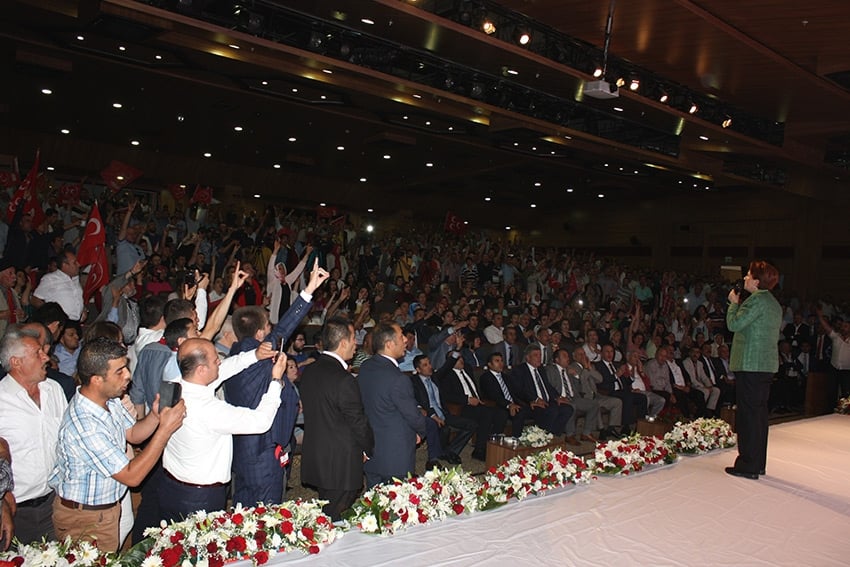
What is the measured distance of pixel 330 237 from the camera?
12648mm

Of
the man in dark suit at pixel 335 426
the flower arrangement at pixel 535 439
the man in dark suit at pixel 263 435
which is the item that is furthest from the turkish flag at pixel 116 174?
the man in dark suit at pixel 335 426

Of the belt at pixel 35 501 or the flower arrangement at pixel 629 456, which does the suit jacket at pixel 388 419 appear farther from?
the belt at pixel 35 501

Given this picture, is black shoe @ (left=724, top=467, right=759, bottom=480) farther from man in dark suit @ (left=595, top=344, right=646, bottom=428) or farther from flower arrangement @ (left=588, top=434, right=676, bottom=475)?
man in dark suit @ (left=595, top=344, right=646, bottom=428)

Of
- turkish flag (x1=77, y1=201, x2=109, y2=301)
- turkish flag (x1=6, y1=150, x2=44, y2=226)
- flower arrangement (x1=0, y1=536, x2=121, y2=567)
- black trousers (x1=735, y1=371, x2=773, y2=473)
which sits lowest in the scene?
flower arrangement (x1=0, y1=536, x2=121, y2=567)

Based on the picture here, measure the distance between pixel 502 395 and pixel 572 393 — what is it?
43.2 inches

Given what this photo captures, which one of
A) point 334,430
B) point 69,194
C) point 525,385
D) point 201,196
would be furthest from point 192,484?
point 201,196

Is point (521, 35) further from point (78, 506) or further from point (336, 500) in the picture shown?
point (78, 506)

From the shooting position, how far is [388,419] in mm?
3680

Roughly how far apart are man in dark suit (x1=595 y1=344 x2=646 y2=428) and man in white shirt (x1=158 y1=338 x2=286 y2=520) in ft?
19.4

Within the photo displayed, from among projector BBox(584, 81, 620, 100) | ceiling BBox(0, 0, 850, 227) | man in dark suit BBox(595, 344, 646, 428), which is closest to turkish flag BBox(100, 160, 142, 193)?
ceiling BBox(0, 0, 850, 227)

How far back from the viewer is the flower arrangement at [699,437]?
4715 millimetres

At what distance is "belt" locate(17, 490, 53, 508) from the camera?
2.68 meters

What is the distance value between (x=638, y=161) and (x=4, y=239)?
1167cm

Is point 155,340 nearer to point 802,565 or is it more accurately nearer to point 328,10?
point 802,565
